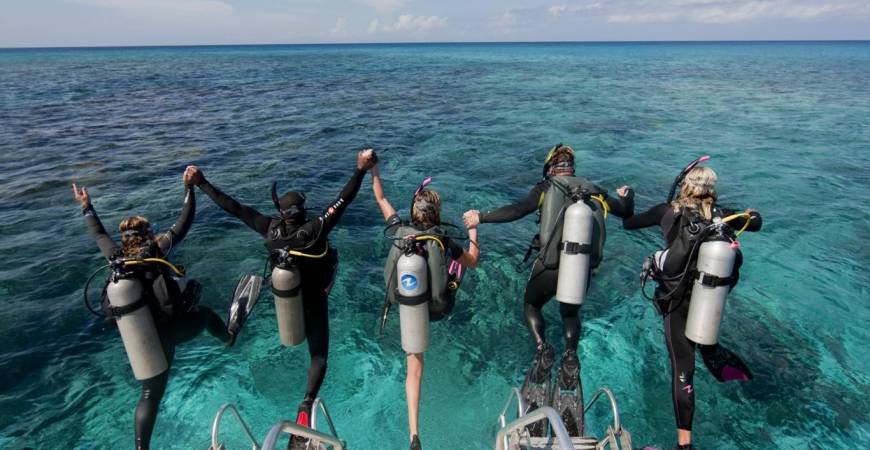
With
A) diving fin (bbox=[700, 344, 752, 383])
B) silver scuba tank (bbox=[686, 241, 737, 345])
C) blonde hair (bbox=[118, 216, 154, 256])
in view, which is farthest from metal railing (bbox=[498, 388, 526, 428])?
blonde hair (bbox=[118, 216, 154, 256])

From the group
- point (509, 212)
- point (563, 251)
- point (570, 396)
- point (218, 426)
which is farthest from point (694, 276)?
point (218, 426)

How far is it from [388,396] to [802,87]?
166 feet

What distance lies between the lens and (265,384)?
7.15 meters

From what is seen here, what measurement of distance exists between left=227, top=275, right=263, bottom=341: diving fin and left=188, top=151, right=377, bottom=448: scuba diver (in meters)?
0.98

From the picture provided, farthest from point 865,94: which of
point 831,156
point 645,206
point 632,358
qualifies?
point 632,358

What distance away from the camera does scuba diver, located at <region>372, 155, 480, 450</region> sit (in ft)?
15.4

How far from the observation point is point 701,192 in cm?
479

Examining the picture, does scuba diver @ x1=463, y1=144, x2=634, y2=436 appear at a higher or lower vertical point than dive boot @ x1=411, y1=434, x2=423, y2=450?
higher

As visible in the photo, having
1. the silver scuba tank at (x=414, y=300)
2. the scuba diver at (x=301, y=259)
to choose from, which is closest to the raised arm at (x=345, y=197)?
the scuba diver at (x=301, y=259)

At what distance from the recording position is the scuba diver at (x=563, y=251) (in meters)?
5.20

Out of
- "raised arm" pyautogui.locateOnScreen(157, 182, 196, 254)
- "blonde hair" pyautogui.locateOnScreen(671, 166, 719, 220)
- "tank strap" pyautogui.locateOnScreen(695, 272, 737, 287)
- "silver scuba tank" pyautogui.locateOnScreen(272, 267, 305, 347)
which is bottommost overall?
"silver scuba tank" pyautogui.locateOnScreen(272, 267, 305, 347)

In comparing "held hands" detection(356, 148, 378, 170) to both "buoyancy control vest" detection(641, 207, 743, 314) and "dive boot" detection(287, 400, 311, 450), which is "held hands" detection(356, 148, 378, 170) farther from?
"buoyancy control vest" detection(641, 207, 743, 314)

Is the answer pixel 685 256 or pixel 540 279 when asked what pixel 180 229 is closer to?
pixel 540 279

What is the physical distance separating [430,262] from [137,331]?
3.02 m
